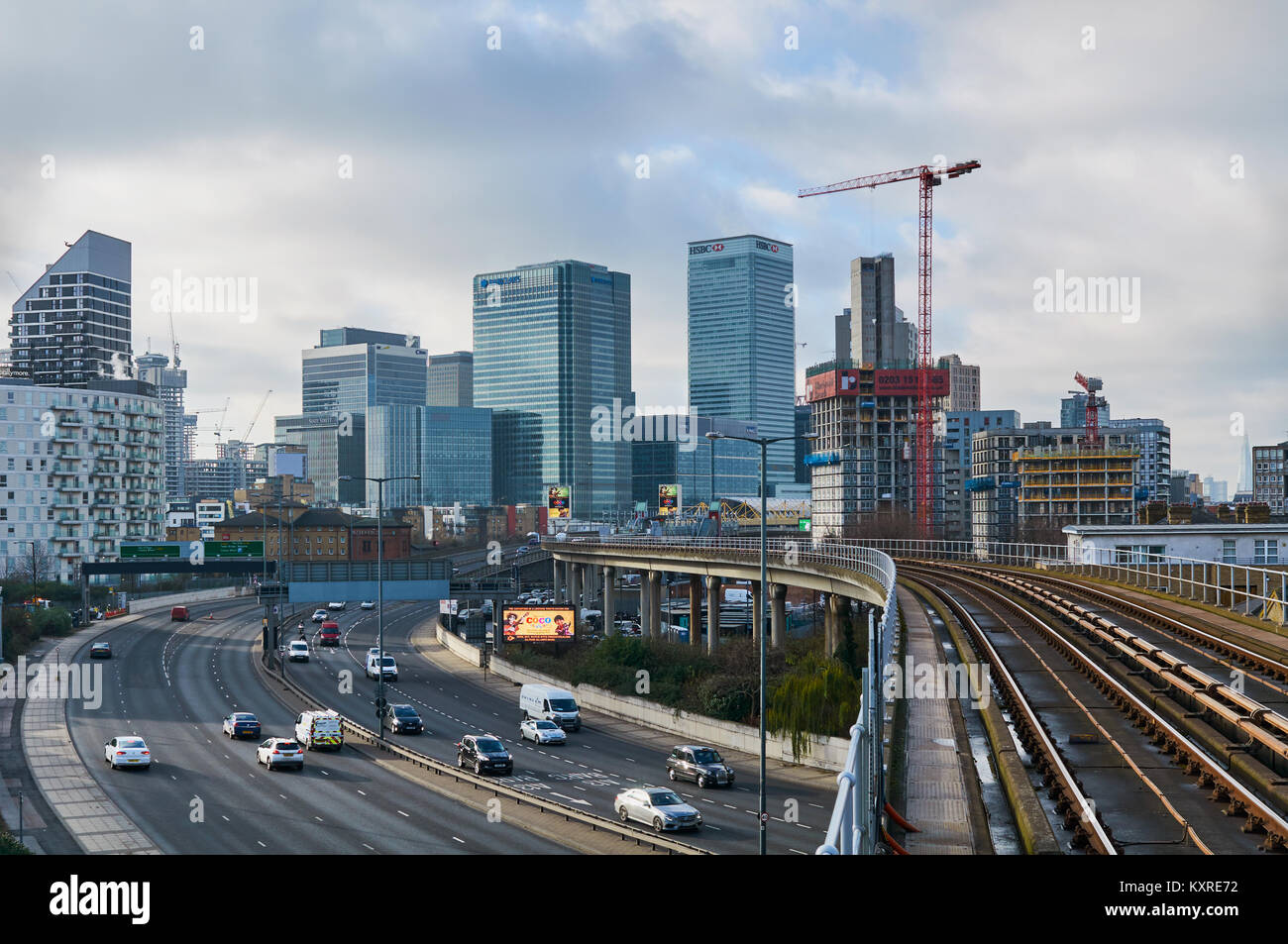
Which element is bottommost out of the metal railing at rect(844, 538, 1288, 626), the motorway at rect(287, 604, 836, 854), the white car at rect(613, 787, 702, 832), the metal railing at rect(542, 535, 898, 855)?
the motorway at rect(287, 604, 836, 854)

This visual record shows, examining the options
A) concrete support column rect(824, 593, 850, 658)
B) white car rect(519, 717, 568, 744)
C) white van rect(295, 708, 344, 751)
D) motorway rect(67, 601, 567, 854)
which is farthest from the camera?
concrete support column rect(824, 593, 850, 658)

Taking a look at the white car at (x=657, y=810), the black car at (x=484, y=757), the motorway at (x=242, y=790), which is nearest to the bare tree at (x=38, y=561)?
the motorway at (x=242, y=790)

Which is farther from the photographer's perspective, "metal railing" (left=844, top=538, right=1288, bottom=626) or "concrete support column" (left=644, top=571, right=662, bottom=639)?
"concrete support column" (left=644, top=571, right=662, bottom=639)

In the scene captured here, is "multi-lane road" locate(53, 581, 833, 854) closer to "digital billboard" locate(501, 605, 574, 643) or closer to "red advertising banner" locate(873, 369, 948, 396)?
"digital billboard" locate(501, 605, 574, 643)

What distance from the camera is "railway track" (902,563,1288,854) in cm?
1179

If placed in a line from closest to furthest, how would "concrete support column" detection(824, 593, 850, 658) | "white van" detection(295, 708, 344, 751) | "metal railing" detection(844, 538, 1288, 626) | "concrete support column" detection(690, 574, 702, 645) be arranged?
1. "metal railing" detection(844, 538, 1288, 626)
2. "white van" detection(295, 708, 344, 751)
3. "concrete support column" detection(824, 593, 850, 658)
4. "concrete support column" detection(690, 574, 702, 645)

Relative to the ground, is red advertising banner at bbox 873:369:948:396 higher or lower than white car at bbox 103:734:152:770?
higher

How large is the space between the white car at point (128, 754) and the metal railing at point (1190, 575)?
38.1 meters

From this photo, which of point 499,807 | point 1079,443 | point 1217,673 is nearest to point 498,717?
point 499,807

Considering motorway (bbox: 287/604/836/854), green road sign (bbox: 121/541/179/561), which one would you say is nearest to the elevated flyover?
motorway (bbox: 287/604/836/854)

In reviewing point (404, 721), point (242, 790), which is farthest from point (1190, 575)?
point (242, 790)

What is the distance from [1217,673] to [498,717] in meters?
45.5

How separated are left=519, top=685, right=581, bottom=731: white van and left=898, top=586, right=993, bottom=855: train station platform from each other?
38.6m
